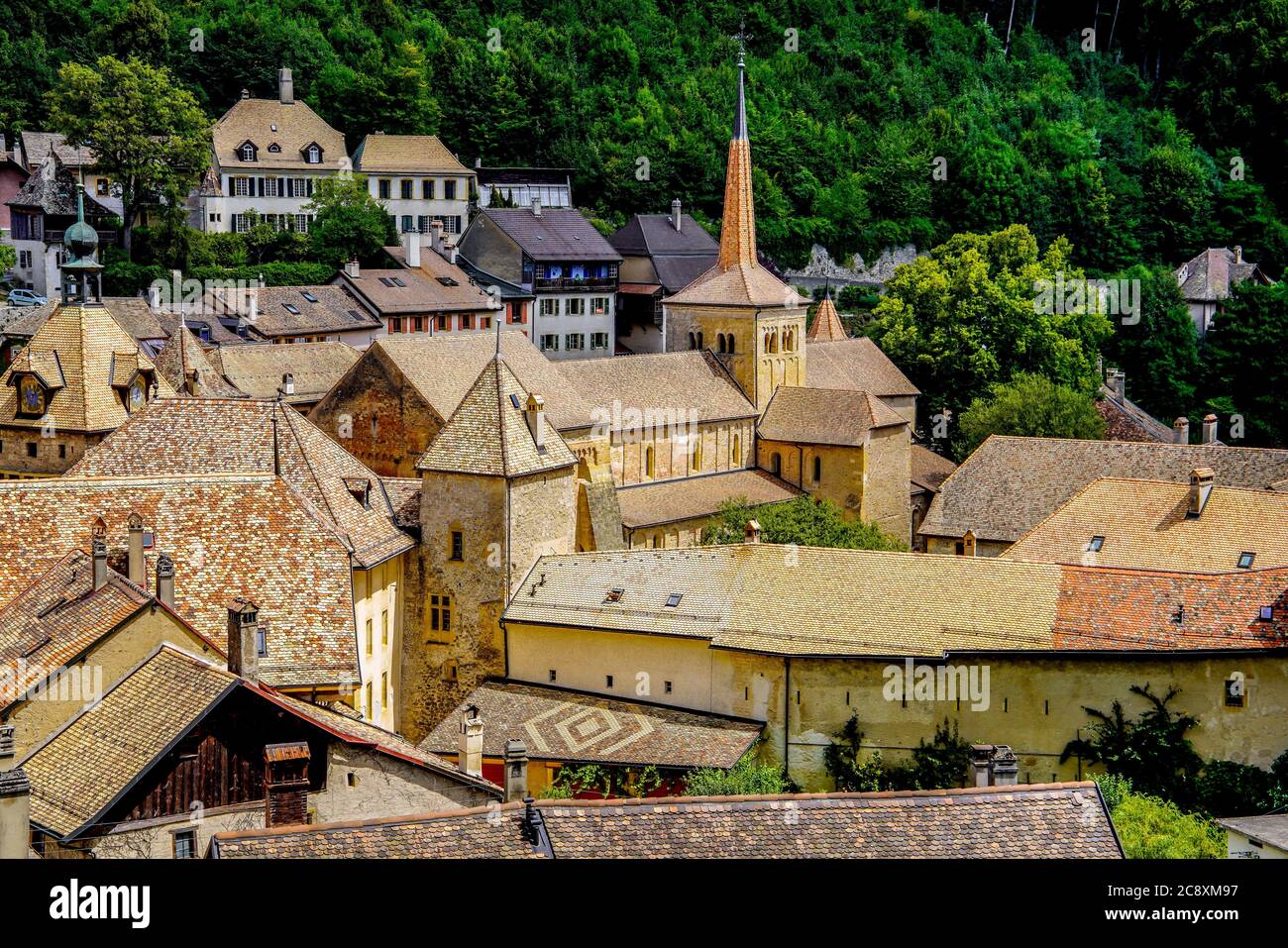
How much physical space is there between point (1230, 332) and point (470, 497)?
1916 inches

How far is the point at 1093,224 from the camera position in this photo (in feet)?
346

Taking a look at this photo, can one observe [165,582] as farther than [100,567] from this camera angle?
No

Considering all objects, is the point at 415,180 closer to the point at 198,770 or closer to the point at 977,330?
the point at 977,330

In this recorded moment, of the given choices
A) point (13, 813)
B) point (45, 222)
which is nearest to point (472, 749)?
point (13, 813)

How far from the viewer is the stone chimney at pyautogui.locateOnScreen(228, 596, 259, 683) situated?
31.5 m

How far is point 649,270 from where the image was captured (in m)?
91.1

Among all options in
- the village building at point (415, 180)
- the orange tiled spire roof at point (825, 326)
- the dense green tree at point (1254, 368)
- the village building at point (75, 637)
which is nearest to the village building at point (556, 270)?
the village building at point (415, 180)

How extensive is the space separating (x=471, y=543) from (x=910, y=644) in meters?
11.5

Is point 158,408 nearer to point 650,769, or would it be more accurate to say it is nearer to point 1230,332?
point 650,769

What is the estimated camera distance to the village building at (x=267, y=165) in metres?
87.8

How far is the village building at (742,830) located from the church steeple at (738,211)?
4997cm

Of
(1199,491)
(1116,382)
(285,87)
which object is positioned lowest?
(1199,491)

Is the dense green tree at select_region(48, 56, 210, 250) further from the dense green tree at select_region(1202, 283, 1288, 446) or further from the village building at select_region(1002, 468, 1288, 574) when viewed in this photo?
the village building at select_region(1002, 468, 1288, 574)
